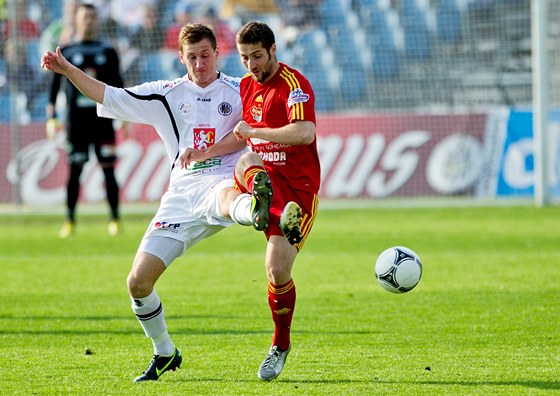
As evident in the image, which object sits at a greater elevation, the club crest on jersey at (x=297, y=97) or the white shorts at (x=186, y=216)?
the club crest on jersey at (x=297, y=97)

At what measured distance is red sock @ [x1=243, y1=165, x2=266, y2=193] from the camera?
5709 mm

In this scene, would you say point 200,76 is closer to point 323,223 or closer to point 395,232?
point 395,232

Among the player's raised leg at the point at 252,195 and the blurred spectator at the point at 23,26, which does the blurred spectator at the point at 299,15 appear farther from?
the player's raised leg at the point at 252,195

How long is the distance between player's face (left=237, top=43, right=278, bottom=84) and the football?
1.38m

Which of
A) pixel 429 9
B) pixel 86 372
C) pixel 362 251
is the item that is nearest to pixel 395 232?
pixel 362 251

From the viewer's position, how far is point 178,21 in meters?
20.8

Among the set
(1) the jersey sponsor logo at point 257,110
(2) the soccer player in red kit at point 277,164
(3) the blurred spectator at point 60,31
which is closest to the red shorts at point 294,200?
(2) the soccer player in red kit at point 277,164

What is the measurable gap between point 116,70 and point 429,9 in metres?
8.57

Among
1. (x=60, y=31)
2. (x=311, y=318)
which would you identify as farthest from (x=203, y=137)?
(x=60, y=31)

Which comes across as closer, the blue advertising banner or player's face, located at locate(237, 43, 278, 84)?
player's face, located at locate(237, 43, 278, 84)

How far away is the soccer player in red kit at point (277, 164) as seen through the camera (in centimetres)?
566

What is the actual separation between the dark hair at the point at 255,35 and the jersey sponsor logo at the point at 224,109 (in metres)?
0.65

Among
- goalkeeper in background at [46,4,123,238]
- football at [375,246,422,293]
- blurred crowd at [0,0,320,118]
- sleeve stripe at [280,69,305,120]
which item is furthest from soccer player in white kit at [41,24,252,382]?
blurred crowd at [0,0,320,118]

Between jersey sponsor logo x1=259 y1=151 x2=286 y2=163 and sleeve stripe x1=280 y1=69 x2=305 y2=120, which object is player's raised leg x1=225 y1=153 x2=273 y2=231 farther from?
sleeve stripe x1=280 y1=69 x2=305 y2=120
